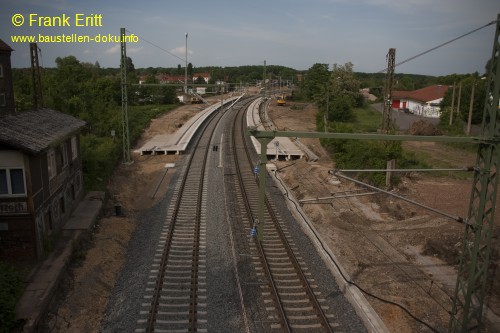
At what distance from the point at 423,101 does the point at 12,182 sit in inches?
2806

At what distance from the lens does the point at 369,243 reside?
1705 cm

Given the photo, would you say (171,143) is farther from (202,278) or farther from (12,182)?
(202,278)

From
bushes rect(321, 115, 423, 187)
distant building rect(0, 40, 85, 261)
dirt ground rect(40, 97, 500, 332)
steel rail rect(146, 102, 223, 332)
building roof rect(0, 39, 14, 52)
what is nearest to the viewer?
steel rail rect(146, 102, 223, 332)

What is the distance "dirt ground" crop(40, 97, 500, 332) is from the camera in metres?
11.8

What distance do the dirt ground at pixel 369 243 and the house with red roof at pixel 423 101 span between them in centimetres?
4693

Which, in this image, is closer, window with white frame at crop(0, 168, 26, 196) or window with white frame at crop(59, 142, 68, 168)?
window with white frame at crop(0, 168, 26, 196)

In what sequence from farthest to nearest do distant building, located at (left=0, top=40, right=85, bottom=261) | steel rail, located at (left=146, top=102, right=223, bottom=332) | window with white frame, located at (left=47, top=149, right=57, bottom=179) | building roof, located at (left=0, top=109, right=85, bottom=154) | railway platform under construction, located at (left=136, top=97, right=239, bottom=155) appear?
railway platform under construction, located at (left=136, top=97, right=239, bottom=155)
window with white frame, located at (left=47, top=149, right=57, bottom=179)
distant building, located at (left=0, top=40, right=85, bottom=261)
building roof, located at (left=0, top=109, right=85, bottom=154)
steel rail, located at (left=146, top=102, right=223, bottom=332)

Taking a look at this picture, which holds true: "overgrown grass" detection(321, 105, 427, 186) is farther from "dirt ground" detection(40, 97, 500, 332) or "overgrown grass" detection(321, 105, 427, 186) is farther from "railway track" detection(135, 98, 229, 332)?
"railway track" detection(135, 98, 229, 332)

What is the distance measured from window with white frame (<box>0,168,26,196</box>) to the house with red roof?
6491cm

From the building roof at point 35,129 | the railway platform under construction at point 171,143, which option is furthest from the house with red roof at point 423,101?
the building roof at point 35,129

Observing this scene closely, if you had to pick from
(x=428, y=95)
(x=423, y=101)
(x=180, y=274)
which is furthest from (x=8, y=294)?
(x=428, y=95)

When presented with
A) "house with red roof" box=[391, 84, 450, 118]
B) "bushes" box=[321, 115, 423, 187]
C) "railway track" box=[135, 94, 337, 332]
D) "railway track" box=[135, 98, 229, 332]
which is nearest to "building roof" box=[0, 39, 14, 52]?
"railway track" box=[135, 98, 229, 332]

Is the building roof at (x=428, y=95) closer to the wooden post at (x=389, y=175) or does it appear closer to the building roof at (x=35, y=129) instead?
the wooden post at (x=389, y=175)

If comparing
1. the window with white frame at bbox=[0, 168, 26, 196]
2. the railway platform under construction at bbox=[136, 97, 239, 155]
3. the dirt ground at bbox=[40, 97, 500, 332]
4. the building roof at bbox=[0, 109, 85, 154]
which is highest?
the building roof at bbox=[0, 109, 85, 154]
